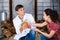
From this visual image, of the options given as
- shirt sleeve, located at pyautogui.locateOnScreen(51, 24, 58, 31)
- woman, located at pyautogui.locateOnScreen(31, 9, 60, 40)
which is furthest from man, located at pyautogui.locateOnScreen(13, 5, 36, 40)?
shirt sleeve, located at pyautogui.locateOnScreen(51, 24, 58, 31)

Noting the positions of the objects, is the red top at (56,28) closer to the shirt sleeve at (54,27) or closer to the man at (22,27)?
the shirt sleeve at (54,27)

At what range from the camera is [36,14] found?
10273mm

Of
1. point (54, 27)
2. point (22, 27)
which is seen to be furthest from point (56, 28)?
point (22, 27)

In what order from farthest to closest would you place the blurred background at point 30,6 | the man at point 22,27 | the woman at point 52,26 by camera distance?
the blurred background at point 30,6 → the man at point 22,27 → the woman at point 52,26

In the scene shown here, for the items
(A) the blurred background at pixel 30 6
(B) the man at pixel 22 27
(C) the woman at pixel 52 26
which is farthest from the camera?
(A) the blurred background at pixel 30 6

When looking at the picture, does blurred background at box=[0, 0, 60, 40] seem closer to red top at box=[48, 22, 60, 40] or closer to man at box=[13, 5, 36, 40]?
man at box=[13, 5, 36, 40]

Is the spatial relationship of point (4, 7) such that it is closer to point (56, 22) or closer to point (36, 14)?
point (36, 14)

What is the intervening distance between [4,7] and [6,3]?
0.15m

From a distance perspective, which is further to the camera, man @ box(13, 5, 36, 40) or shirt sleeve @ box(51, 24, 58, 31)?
man @ box(13, 5, 36, 40)

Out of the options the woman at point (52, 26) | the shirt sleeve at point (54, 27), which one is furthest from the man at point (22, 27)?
the shirt sleeve at point (54, 27)

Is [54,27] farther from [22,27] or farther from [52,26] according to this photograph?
[22,27]

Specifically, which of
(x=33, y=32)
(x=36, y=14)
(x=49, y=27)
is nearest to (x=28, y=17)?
(x=33, y=32)

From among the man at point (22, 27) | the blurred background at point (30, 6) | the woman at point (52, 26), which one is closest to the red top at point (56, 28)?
the woman at point (52, 26)

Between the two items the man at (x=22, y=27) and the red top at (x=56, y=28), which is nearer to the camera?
the red top at (x=56, y=28)
